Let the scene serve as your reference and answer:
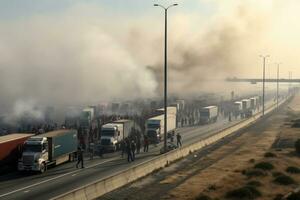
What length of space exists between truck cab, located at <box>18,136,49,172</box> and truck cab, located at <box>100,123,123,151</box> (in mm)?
11318

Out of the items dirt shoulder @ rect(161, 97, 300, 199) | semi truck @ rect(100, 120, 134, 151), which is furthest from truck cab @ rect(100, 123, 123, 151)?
dirt shoulder @ rect(161, 97, 300, 199)

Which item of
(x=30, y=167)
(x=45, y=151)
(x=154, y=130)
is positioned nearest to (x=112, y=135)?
(x=154, y=130)

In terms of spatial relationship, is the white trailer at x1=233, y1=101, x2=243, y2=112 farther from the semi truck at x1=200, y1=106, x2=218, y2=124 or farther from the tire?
the tire

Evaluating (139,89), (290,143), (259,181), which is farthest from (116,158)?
(139,89)

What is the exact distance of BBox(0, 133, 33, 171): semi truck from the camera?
33.4 metres

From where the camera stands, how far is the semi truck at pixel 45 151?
34062 mm

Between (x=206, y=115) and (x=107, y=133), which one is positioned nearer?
(x=107, y=133)

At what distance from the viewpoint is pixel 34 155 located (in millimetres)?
33969

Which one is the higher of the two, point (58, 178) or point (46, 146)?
point (46, 146)

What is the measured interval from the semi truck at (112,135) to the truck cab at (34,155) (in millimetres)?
11281

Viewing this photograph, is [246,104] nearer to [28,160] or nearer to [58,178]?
[28,160]

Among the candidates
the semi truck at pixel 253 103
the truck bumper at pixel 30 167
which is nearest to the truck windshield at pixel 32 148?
the truck bumper at pixel 30 167

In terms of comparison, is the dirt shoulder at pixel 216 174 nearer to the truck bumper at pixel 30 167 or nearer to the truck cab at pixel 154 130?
the truck cab at pixel 154 130

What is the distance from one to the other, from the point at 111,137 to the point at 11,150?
1353 centimetres
